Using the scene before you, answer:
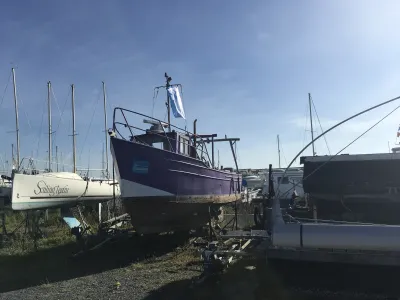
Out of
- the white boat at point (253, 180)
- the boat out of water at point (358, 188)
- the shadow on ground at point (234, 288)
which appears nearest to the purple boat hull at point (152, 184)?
the shadow on ground at point (234, 288)

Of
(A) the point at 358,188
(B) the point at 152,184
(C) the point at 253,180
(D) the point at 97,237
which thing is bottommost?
(D) the point at 97,237

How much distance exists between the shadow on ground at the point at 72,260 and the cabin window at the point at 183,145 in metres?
2.56

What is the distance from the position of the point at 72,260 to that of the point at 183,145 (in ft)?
14.3

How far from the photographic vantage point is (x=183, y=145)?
1165cm

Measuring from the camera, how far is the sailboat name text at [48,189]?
13.0 meters

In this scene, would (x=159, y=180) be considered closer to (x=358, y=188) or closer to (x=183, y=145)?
(x=183, y=145)

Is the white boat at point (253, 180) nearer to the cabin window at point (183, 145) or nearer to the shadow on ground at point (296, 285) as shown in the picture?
the cabin window at point (183, 145)

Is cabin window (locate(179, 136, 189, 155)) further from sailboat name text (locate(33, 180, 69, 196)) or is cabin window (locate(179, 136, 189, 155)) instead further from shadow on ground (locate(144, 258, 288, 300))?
sailboat name text (locate(33, 180, 69, 196))

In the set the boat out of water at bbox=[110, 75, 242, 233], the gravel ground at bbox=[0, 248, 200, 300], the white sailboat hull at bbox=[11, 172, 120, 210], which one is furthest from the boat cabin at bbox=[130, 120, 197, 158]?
the gravel ground at bbox=[0, 248, 200, 300]

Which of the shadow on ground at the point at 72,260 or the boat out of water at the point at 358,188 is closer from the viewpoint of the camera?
the boat out of water at the point at 358,188

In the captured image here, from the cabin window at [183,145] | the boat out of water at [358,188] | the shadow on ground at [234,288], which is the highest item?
the cabin window at [183,145]

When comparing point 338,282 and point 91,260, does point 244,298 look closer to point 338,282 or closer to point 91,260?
point 338,282

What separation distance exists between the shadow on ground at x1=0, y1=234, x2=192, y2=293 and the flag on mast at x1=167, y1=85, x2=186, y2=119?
4.92m

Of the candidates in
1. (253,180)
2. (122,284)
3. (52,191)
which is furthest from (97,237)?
(253,180)
